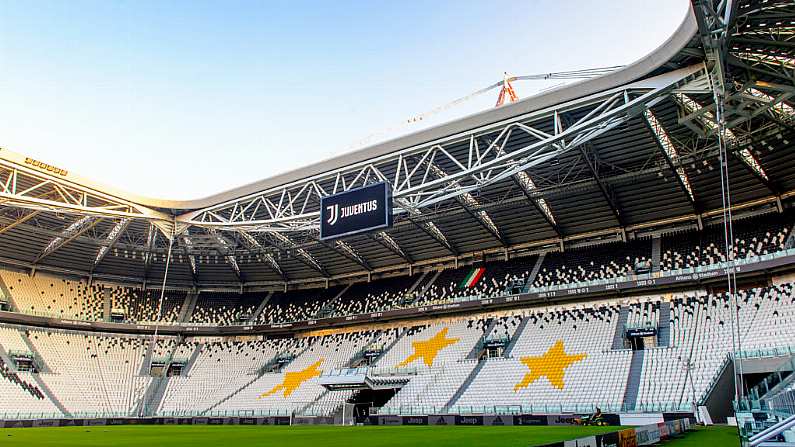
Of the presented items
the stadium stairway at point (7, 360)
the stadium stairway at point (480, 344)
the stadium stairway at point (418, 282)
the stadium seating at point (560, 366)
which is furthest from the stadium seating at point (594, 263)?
the stadium stairway at point (7, 360)

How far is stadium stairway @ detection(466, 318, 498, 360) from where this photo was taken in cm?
3900

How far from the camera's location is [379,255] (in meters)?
49.8

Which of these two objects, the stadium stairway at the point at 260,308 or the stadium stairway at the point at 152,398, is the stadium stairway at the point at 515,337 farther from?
the stadium stairway at the point at 152,398

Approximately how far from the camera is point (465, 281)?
45.7 m

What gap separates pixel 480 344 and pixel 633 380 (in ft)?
37.4

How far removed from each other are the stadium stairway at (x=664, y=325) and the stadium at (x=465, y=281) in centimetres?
12

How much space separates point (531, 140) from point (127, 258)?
36.5 meters

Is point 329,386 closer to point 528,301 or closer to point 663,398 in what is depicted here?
point 528,301

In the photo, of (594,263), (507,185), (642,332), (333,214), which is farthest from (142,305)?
(642,332)

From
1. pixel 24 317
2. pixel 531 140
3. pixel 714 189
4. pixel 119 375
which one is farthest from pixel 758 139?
pixel 24 317

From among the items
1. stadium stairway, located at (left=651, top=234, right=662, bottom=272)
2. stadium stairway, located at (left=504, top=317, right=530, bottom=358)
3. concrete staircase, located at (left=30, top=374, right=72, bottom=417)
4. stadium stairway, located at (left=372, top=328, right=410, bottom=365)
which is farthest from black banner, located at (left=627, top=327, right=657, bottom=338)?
concrete staircase, located at (left=30, top=374, right=72, bottom=417)

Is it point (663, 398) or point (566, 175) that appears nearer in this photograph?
point (663, 398)

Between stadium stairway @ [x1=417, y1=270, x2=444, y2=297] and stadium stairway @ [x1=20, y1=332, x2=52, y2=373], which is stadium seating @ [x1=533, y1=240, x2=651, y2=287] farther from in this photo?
stadium stairway @ [x1=20, y1=332, x2=52, y2=373]

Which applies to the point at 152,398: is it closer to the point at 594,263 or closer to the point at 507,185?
the point at 507,185
